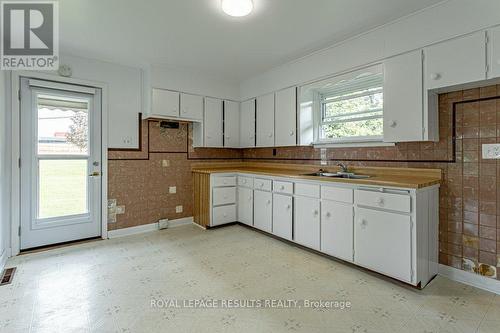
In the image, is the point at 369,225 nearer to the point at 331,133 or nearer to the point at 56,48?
the point at 331,133

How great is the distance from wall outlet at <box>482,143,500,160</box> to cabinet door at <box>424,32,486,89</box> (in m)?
0.59

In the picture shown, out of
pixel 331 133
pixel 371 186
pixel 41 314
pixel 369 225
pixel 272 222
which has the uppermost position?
pixel 331 133

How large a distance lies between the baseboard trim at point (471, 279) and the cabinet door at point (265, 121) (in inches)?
102

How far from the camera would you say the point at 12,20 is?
7.83ft

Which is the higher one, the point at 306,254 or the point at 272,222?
the point at 272,222

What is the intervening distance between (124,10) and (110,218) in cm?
265

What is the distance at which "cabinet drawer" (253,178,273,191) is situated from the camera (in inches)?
138

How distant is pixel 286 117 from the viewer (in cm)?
377

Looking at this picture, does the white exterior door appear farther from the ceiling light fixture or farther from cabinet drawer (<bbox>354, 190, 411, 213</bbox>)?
cabinet drawer (<bbox>354, 190, 411, 213</bbox>)

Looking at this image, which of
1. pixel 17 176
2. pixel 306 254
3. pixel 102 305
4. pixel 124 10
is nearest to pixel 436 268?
pixel 306 254

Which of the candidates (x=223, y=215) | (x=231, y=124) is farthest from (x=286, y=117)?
(x=223, y=215)

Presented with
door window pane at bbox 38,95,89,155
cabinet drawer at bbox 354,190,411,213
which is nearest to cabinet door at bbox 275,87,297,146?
cabinet drawer at bbox 354,190,411,213

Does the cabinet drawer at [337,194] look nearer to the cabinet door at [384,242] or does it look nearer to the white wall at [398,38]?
the cabinet door at [384,242]

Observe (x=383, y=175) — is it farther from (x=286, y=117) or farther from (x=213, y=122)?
(x=213, y=122)
